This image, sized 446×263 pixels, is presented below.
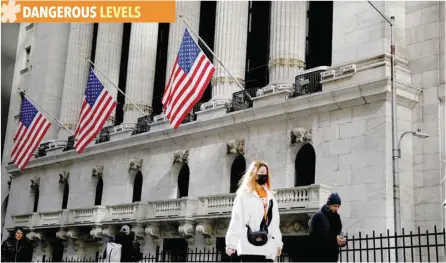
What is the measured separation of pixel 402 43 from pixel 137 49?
1691 centimetres

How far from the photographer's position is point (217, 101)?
29.0 m

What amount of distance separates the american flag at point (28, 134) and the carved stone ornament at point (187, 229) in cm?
919

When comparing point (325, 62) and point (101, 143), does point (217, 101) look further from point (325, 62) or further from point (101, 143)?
point (101, 143)

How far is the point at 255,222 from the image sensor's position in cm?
834

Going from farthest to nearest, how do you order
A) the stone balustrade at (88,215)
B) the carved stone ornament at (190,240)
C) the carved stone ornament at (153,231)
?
the stone balustrade at (88,215)
the carved stone ornament at (153,231)
the carved stone ornament at (190,240)

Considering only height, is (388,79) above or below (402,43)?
below

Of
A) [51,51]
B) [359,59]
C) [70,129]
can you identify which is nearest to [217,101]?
[359,59]

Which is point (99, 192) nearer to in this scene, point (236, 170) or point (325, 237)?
point (236, 170)

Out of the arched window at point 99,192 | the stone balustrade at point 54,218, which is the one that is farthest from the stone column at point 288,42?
the stone balustrade at point 54,218

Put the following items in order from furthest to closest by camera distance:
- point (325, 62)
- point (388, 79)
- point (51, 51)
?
point (51, 51), point (325, 62), point (388, 79)

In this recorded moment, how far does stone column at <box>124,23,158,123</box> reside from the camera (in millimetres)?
35125

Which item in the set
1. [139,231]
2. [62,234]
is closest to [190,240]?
[139,231]

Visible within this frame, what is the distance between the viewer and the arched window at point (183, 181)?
30156 mm

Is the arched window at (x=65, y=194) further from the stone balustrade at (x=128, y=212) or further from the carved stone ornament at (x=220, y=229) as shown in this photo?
the carved stone ornament at (x=220, y=229)
